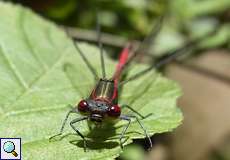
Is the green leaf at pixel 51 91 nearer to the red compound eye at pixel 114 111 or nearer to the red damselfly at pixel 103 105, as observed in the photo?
the red damselfly at pixel 103 105

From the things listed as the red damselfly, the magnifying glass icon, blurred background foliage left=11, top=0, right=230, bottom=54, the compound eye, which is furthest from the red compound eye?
blurred background foliage left=11, top=0, right=230, bottom=54

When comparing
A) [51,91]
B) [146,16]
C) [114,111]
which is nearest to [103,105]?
[114,111]

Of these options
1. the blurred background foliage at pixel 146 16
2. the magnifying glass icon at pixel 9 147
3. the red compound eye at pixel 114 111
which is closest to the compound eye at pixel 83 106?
the red compound eye at pixel 114 111

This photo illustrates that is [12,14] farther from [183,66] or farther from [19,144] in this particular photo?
[183,66]

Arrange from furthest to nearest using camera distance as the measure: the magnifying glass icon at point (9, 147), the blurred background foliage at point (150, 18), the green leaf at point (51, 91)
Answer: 1. the blurred background foliage at point (150, 18)
2. the green leaf at point (51, 91)
3. the magnifying glass icon at point (9, 147)

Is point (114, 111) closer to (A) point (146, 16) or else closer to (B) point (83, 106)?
(B) point (83, 106)

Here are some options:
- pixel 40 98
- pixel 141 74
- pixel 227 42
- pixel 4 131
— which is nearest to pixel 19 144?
pixel 4 131
